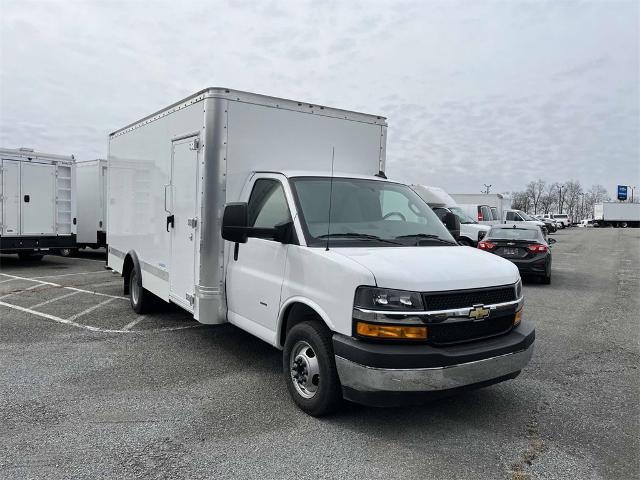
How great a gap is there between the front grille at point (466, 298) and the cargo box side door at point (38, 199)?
44.9ft

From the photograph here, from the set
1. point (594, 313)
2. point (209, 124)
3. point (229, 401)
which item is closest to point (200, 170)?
point (209, 124)

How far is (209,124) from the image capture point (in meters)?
5.41

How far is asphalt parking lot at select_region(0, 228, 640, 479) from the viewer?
11.7ft

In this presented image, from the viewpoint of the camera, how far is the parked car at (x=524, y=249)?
12.7 m

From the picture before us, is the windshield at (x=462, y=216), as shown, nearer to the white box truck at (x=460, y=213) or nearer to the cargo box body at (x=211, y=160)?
the white box truck at (x=460, y=213)

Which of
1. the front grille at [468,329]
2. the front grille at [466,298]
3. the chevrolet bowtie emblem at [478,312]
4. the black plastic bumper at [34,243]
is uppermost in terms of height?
the front grille at [466,298]

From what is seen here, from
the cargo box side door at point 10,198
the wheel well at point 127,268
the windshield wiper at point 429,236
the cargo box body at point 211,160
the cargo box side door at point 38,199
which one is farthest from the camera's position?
the cargo box side door at point 38,199

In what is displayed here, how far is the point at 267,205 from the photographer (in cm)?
525

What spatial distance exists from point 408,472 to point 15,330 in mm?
5960

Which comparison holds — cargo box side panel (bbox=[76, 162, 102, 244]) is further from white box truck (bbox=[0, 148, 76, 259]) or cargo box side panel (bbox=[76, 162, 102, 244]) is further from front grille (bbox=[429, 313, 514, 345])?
front grille (bbox=[429, 313, 514, 345])

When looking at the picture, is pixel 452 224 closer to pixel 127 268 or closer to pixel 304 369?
pixel 304 369

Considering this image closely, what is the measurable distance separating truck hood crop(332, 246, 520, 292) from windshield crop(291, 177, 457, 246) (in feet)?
0.87

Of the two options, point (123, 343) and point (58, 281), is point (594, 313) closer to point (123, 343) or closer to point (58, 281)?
point (123, 343)

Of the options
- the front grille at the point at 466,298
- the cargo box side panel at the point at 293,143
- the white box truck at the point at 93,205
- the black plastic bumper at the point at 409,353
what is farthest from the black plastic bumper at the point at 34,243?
the front grille at the point at 466,298
